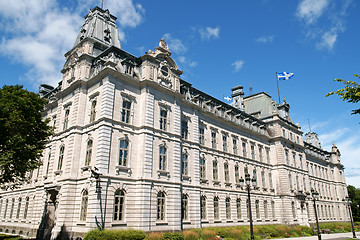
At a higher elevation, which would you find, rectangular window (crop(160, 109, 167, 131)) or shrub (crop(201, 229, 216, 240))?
rectangular window (crop(160, 109, 167, 131))

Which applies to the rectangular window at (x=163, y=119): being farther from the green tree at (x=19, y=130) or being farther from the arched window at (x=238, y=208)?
the arched window at (x=238, y=208)

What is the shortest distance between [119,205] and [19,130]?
36.0 ft

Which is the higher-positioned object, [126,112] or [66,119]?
[66,119]

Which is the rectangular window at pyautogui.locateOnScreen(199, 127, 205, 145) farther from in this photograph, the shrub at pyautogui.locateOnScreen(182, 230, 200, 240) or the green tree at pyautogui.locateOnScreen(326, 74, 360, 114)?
the green tree at pyautogui.locateOnScreen(326, 74, 360, 114)

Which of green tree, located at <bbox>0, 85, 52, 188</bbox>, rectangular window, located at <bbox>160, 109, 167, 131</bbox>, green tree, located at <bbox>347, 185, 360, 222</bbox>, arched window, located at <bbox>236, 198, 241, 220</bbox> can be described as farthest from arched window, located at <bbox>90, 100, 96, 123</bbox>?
green tree, located at <bbox>347, 185, 360, 222</bbox>

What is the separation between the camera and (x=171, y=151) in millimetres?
29406

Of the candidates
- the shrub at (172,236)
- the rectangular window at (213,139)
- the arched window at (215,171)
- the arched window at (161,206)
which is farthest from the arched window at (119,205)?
the rectangular window at (213,139)

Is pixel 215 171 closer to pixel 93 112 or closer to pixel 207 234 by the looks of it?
pixel 207 234

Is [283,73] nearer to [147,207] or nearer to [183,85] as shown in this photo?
[183,85]

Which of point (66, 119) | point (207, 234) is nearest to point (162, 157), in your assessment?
point (207, 234)

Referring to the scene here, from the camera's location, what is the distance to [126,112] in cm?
2762

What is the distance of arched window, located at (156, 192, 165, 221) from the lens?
26.5 meters

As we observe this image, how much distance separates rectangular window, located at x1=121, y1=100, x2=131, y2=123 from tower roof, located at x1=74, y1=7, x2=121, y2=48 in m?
10.4

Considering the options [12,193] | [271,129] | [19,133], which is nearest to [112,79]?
[19,133]
